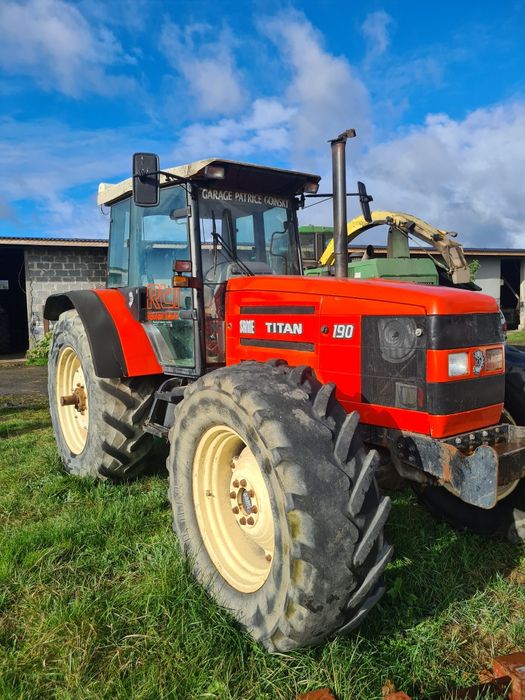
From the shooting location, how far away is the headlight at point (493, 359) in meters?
2.68

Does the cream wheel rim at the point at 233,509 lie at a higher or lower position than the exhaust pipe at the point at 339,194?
lower

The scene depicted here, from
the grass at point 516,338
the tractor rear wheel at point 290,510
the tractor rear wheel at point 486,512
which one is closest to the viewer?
the tractor rear wheel at point 290,510

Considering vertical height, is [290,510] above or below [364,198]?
below

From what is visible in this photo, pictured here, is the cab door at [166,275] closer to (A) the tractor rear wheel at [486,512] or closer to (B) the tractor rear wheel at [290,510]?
(B) the tractor rear wheel at [290,510]

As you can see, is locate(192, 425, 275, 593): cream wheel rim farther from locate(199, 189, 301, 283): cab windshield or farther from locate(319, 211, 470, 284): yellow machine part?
locate(319, 211, 470, 284): yellow machine part

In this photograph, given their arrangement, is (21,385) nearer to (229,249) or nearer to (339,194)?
(229,249)

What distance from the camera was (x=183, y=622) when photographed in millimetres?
2457

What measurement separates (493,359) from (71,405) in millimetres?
3428

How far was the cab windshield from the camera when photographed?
11.8 ft

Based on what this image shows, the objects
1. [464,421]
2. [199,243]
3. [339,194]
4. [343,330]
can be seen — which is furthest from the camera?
[199,243]

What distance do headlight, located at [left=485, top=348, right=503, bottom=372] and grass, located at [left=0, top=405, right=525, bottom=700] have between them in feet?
3.60

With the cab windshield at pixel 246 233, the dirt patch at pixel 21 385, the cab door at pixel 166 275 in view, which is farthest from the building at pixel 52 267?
the cab windshield at pixel 246 233

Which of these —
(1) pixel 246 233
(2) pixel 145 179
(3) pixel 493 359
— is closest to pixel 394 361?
(3) pixel 493 359

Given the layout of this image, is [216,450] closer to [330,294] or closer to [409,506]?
[330,294]
